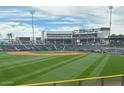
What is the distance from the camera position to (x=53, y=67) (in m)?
10.9

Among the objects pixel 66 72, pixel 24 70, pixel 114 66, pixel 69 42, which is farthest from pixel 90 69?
pixel 24 70

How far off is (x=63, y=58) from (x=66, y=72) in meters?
0.88

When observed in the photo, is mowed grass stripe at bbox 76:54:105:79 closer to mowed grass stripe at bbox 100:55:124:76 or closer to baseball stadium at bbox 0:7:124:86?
baseball stadium at bbox 0:7:124:86

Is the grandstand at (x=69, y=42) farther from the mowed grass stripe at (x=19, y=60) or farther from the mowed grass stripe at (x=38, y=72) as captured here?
the mowed grass stripe at (x=38, y=72)

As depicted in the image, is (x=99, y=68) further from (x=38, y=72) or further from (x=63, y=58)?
(x=38, y=72)

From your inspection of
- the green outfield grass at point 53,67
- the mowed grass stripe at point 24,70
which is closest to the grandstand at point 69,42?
the green outfield grass at point 53,67

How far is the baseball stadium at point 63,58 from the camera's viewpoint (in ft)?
33.3

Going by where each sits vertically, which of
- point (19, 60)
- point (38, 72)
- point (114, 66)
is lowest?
point (38, 72)

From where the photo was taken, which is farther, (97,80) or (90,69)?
(90,69)

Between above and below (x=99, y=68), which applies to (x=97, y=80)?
below

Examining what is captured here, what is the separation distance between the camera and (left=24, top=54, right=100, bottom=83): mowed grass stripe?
1025cm

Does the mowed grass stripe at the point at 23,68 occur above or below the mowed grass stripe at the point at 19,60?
below
